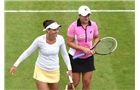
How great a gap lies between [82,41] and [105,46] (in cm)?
68

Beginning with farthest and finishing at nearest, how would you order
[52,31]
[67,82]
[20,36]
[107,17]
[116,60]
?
[107,17], [20,36], [116,60], [67,82], [52,31]

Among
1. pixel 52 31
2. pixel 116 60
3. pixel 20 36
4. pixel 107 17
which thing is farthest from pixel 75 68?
pixel 107 17

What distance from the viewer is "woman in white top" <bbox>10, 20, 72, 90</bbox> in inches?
422

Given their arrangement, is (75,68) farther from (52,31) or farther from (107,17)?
(107,17)

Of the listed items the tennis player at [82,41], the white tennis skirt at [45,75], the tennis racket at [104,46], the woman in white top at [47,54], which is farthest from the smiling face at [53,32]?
the tennis racket at [104,46]

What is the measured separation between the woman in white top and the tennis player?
2.03ft

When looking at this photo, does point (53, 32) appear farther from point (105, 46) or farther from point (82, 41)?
point (105, 46)

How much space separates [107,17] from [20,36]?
305 centimetres

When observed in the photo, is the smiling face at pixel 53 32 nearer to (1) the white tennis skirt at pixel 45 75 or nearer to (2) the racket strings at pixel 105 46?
(1) the white tennis skirt at pixel 45 75

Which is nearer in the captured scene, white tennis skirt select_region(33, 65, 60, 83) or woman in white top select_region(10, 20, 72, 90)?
woman in white top select_region(10, 20, 72, 90)

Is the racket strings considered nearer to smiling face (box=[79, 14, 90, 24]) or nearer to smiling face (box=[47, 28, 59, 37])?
smiling face (box=[79, 14, 90, 24])

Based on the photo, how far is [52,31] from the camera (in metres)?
10.6

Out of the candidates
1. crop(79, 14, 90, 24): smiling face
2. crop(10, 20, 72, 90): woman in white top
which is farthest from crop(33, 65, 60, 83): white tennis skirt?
crop(79, 14, 90, 24): smiling face

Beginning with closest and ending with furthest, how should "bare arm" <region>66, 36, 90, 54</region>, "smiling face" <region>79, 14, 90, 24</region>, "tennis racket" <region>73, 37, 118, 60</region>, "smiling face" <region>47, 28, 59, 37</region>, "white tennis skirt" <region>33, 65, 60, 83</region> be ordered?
"smiling face" <region>47, 28, 59, 37</region> → "white tennis skirt" <region>33, 65, 60, 83</region> → "smiling face" <region>79, 14, 90, 24</region> → "bare arm" <region>66, 36, 90, 54</region> → "tennis racket" <region>73, 37, 118, 60</region>
